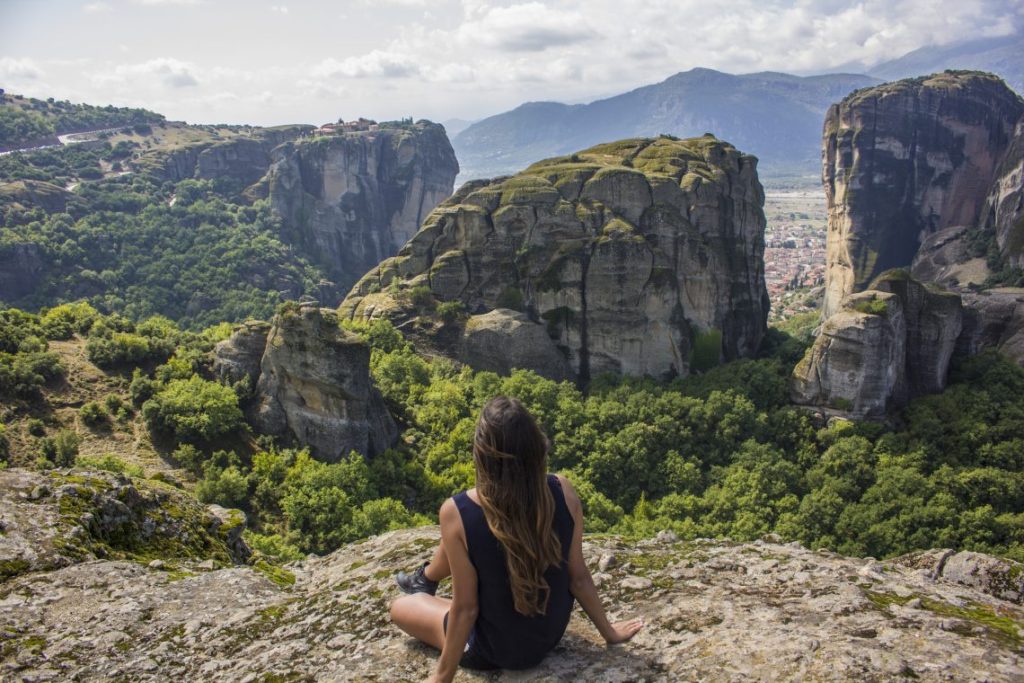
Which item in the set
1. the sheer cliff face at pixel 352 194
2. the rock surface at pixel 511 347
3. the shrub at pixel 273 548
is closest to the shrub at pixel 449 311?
the rock surface at pixel 511 347

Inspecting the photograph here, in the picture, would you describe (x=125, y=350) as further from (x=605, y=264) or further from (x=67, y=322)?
(x=605, y=264)

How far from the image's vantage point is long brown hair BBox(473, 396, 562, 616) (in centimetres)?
506

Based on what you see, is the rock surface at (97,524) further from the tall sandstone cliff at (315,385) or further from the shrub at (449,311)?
the shrub at (449,311)

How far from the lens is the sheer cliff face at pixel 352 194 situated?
120 m

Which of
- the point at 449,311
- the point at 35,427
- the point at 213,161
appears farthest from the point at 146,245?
the point at 35,427

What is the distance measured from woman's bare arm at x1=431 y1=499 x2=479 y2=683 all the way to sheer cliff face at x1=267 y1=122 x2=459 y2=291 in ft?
378

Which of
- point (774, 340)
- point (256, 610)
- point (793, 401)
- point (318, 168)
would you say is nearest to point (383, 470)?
point (256, 610)

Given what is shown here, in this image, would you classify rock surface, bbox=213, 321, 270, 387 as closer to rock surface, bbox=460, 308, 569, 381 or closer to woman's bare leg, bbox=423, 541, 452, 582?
rock surface, bbox=460, 308, 569, 381

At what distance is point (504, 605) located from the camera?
5.44m

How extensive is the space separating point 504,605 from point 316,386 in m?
24.9

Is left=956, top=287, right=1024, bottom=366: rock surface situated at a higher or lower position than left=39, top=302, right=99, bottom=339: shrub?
lower

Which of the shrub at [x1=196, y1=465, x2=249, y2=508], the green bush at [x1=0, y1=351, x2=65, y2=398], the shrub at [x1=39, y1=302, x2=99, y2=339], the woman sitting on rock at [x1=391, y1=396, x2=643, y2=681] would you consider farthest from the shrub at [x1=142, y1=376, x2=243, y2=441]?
the woman sitting on rock at [x1=391, y1=396, x2=643, y2=681]

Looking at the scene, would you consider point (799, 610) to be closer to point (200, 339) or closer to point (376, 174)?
point (200, 339)

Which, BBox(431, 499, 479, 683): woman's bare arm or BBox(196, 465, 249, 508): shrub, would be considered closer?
BBox(431, 499, 479, 683): woman's bare arm
